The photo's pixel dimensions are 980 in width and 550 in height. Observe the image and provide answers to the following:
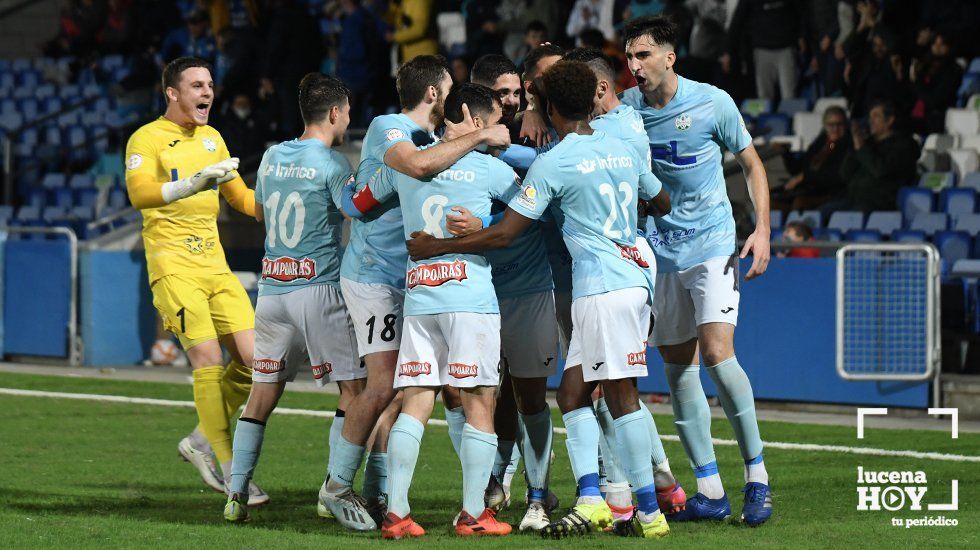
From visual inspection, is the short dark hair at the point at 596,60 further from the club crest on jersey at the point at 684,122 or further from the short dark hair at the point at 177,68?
the short dark hair at the point at 177,68

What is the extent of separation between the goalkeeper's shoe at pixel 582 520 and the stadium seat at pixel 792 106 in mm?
11116

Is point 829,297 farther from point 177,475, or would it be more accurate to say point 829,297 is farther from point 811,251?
point 177,475

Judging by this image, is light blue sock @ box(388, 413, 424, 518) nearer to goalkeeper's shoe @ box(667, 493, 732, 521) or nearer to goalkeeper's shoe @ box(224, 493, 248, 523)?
goalkeeper's shoe @ box(224, 493, 248, 523)

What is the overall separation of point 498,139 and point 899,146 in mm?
8913

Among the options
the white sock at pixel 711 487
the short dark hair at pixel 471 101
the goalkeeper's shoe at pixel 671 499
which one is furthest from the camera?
the goalkeeper's shoe at pixel 671 499

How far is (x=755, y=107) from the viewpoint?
17531 millimetres

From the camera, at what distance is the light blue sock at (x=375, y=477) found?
797cm

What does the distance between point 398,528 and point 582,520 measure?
2.84 feet

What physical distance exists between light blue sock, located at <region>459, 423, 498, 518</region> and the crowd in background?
5.84 metres

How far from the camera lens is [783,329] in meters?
13.3

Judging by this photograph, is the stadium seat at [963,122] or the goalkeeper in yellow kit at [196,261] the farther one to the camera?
the stadium seat at [963,122]

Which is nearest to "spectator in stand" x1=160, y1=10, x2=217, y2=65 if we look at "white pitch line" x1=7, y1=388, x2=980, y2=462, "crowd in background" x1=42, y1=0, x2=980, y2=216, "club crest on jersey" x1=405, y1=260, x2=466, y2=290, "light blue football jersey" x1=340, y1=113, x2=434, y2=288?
"crowd in background" x1=42, y1=0, x2=980, y2=216

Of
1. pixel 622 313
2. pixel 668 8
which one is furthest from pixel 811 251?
pixel 622 313

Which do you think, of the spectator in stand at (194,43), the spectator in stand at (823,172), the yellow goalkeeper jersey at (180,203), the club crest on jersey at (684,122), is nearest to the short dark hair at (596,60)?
the club crest on jersey at (684,122)
